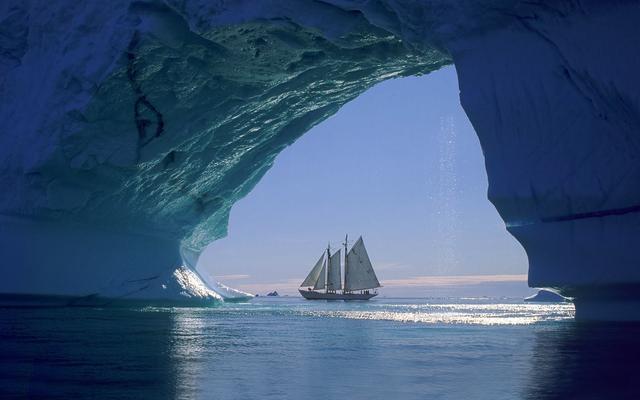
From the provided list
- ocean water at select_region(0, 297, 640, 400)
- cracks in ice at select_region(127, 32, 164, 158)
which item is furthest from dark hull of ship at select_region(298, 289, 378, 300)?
ocean water at select_region(0, 297, 640, 400)

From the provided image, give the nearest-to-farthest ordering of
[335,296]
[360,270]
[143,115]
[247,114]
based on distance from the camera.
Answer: [143,115]
[247,114]
[360,270]
[335,296]

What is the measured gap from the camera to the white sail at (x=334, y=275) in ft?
200

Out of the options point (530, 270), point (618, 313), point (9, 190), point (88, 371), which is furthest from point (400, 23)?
point (9, 190)

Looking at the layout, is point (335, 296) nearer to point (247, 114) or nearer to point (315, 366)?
point (247, 114)

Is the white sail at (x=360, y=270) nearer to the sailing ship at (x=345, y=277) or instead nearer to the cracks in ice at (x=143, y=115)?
the sailing ship at (x=345, y=277)

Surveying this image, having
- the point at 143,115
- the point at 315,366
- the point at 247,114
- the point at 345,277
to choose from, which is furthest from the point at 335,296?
the point at 315,366

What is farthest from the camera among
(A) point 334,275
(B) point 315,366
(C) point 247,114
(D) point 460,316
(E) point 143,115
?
(A) point 334,275

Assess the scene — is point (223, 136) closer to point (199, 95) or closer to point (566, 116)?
point (199, 95)

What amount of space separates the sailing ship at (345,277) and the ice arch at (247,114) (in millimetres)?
32248

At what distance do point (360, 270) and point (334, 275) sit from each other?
5247mm

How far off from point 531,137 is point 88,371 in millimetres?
8758

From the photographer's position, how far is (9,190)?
1803 cm

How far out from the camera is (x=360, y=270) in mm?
56594

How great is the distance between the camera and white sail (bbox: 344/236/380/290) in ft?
182
